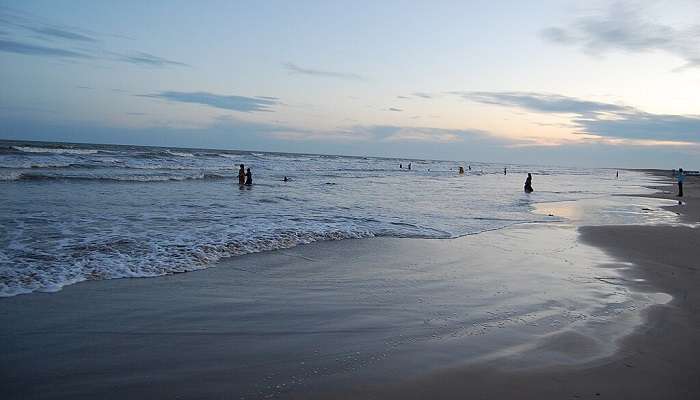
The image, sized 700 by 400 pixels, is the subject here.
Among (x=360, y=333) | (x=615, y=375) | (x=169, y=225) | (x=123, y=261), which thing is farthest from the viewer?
(x=169, y=225)

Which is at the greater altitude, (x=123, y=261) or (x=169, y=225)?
(x=169, y=225)

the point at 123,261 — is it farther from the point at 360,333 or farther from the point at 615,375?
the point at 615,375

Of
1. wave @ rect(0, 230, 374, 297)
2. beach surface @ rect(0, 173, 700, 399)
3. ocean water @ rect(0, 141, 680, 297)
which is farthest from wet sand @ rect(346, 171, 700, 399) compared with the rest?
ocean water @ rect(0, 141, 680, 297)

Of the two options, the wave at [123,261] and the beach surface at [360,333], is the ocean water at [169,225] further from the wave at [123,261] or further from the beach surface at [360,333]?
the beach surface at [360,333]

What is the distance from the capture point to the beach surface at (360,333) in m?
3.89

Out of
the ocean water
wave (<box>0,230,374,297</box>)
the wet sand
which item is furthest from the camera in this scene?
the ocean water

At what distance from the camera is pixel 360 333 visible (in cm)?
512

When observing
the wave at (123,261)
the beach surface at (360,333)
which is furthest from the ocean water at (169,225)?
the beach surface at (360,333)

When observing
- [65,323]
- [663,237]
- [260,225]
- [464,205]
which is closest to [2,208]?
[260,225]

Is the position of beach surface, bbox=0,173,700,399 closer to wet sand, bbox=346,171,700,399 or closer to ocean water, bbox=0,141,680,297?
wet sand, bbox=346,171,700,399

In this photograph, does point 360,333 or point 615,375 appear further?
point 360,333

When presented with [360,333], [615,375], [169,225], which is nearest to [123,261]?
[169,225]

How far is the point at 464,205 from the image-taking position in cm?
2103

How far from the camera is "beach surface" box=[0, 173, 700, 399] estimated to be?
3895 millimetres
